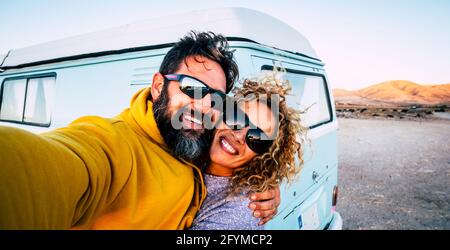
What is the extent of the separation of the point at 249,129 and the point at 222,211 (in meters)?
0.47

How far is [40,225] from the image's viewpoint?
654 millimetres

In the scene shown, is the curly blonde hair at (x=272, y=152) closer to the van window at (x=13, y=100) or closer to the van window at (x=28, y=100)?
the van window at (x=28, y=100)

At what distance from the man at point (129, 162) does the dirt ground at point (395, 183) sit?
320cm

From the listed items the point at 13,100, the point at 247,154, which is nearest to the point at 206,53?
the point at 247,154

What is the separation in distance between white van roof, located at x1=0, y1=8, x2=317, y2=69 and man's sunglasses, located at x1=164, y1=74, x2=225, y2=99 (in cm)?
43

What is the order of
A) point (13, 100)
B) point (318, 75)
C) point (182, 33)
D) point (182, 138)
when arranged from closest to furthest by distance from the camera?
point (182, 138)
point (182, 33)
point (318, 75)
point (13, 100)

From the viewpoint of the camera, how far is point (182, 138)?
1311mm

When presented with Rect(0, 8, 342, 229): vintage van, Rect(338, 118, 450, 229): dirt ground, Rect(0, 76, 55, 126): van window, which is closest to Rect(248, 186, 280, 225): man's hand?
Rect(0, 8, 342, 229): vintage van

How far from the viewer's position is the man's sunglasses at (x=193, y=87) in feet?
4.72

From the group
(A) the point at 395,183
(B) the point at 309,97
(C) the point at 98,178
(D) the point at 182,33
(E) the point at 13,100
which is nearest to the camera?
(C) the point at 98,178

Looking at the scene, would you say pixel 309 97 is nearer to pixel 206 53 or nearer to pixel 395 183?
pixel 206 53

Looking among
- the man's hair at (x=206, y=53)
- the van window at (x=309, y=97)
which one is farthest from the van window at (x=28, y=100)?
the van window at (x=309, y=97)

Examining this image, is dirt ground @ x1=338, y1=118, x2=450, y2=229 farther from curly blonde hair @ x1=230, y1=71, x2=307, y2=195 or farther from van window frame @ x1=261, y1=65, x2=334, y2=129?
Result: curly blonde hair @ x1=230, y1=71, x2=307, y2=195

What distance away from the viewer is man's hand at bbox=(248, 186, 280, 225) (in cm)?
144
